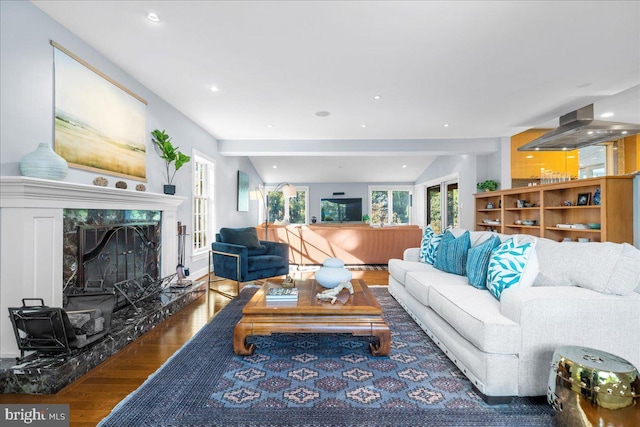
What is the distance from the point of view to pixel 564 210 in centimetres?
476

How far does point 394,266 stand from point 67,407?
2989 millimetres

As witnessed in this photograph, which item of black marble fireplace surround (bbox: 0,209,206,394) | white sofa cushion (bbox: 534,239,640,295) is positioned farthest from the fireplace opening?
white sofa cushion (bbox: 534,239,640,295)

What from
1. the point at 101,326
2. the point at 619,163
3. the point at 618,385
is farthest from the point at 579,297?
the point at 619,163

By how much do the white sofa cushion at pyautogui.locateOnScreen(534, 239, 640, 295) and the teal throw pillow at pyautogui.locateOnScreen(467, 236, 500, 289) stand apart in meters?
0.33

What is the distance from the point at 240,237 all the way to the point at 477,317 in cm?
348

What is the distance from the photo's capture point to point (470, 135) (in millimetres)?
5895

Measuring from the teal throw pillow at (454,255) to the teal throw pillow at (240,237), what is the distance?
8.58 ft

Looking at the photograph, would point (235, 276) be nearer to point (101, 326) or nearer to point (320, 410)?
point (101, 326)

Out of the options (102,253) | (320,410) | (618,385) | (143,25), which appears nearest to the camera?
(618,385)

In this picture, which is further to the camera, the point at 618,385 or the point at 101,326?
the point at 101,326

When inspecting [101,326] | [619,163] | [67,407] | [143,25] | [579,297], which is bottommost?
[67,407]

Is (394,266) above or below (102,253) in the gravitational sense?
below

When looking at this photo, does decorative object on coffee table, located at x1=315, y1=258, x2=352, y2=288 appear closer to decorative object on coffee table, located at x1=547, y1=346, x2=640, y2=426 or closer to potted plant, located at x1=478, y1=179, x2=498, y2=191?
decorative object on coffee table, located at x1=547, y1=346, x2=640, y2=426

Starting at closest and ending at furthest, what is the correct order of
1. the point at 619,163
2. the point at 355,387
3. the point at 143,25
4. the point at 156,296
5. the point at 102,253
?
the point at 355,387, the point at 143,25, the point at 102,253, the point at 156,296, the point at 619,163
